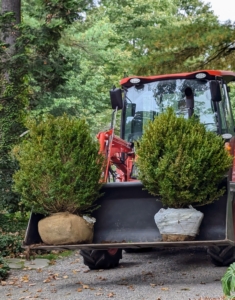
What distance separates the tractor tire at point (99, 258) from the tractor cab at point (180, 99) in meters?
1.79

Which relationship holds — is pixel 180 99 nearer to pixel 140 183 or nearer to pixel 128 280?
pixel 140 183

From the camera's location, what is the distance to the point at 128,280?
7258mm

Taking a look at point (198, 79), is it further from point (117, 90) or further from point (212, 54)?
point (212, 54)

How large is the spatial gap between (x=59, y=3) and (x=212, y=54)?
338 centimetres

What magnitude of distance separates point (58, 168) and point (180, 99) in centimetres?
284

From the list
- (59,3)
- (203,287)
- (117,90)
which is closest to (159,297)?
(203,287)

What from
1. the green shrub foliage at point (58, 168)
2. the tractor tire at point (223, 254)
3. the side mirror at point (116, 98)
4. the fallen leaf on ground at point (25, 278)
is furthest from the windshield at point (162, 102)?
the fallen leaf on ground at point (25, 278)

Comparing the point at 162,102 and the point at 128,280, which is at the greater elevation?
the point at 162,102

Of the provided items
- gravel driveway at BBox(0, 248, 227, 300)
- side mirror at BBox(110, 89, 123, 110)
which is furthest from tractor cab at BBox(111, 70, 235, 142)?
gravel driveway at BBox(0, 248, 227, 300)

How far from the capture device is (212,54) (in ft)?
37.6

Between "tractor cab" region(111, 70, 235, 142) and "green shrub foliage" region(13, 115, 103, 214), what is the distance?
184 centimetres

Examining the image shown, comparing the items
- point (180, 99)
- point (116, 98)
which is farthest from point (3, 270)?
point (180, 99)

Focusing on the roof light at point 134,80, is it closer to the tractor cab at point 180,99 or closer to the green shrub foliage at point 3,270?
the tractor cab at point 180,99

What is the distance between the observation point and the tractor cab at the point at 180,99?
8156mm
